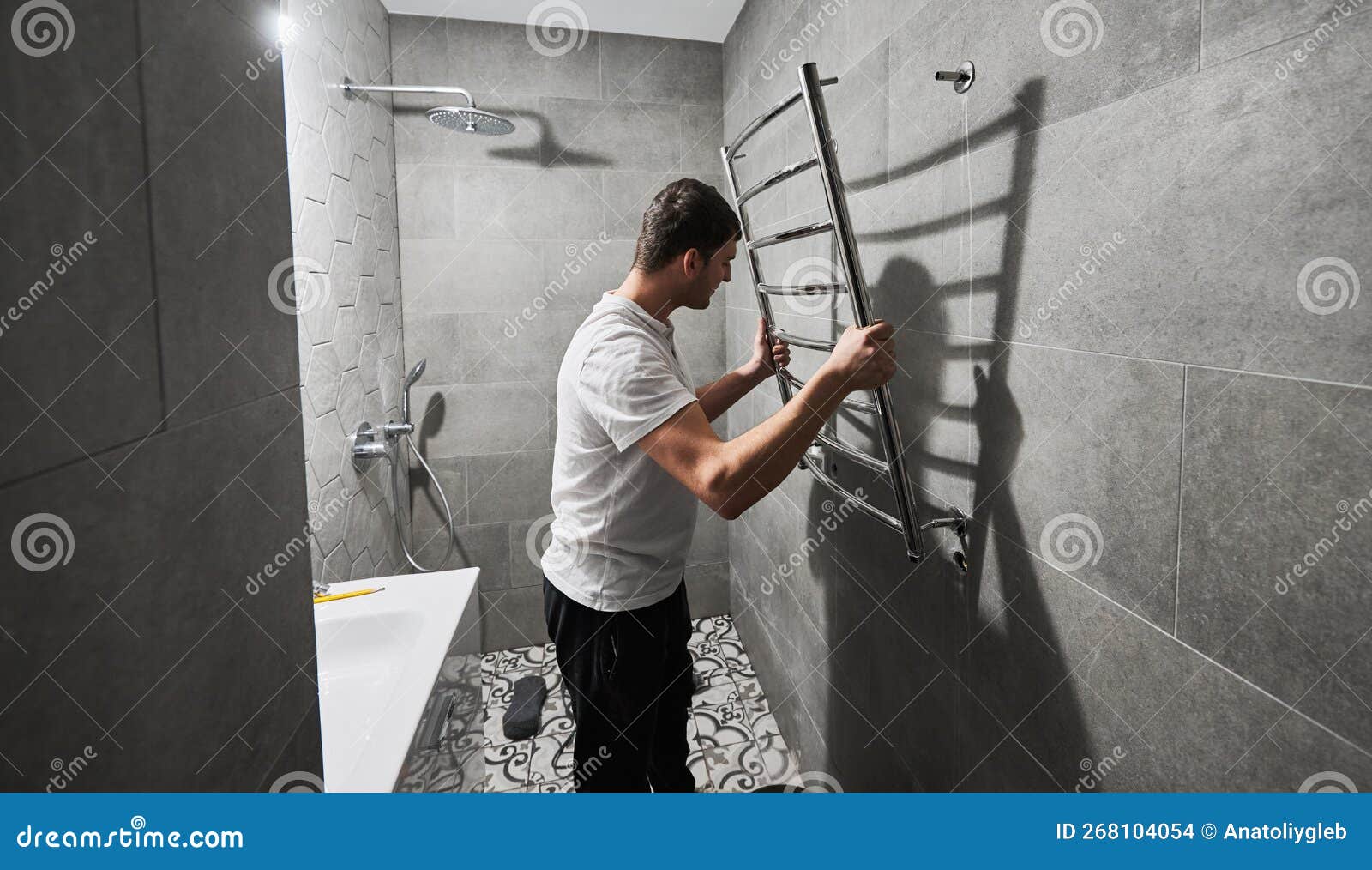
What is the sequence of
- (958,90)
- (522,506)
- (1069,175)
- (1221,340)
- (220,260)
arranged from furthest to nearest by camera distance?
1. (522,506)
2. (958,90)
3. (1069,175)
4. (1221,340)
5. (220,260)

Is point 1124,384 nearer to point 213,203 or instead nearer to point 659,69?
point 213,203

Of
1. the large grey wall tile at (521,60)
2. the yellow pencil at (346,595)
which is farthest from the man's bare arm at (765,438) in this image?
the large grey wall tile at (521,60)

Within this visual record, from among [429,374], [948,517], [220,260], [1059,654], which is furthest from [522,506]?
[220,260]

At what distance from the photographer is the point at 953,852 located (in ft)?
1.13

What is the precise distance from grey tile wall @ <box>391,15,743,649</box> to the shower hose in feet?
0.13

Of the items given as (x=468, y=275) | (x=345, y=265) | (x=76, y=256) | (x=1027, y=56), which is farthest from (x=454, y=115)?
(x=76, y=256)

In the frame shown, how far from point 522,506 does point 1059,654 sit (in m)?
1.96

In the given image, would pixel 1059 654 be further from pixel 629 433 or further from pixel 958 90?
pixel 958 90

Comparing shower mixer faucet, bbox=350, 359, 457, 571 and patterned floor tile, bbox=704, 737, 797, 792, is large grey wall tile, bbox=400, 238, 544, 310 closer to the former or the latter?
shower mixer faucet, bbox=350, 359, 457, 571

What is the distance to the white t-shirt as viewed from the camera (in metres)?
1.23

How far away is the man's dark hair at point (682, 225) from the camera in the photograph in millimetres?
1257

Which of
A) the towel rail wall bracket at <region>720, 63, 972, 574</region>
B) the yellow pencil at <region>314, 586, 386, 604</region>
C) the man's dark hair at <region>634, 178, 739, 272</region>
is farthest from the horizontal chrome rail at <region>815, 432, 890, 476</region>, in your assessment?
the yellow pencil at <region>314, 586, 386, 604</region>

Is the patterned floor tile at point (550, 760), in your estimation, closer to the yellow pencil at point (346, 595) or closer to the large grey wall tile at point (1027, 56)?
the yellow pencil at point (346, 595)

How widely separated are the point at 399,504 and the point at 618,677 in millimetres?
1216
